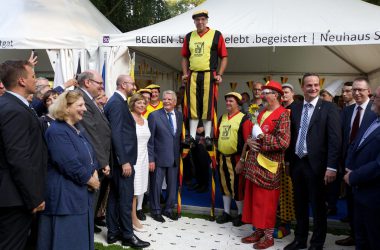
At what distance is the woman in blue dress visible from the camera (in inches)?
109

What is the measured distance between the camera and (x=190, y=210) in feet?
18.4

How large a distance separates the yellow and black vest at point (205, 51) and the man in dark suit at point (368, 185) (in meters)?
2.31

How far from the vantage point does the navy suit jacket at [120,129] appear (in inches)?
153

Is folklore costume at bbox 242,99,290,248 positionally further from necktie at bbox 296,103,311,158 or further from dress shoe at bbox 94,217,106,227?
dress shoe at bbox 94,217,106,227

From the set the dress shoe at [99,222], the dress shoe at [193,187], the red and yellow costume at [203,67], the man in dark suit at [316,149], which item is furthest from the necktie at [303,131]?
the dress shoe at [193,187]

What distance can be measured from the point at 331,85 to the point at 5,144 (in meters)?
7.95

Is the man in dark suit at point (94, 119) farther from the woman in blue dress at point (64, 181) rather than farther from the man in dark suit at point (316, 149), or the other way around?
the man in dark suit at point (316, 149)

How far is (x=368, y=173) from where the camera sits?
2.79 metres

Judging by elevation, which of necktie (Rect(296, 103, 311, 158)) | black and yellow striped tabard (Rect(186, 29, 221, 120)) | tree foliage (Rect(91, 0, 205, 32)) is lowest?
necktie (Rect(296, 103, 311, 158))

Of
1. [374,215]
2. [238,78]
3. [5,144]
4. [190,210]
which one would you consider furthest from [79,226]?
[238,78]

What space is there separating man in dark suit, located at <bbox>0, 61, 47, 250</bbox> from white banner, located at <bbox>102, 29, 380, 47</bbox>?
295 cm

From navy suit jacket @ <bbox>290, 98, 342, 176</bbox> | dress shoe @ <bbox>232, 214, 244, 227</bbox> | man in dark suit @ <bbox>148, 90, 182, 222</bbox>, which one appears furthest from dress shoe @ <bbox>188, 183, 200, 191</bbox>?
navy suit jacket @ <bbox>290, 98, 342, 176</bbox>

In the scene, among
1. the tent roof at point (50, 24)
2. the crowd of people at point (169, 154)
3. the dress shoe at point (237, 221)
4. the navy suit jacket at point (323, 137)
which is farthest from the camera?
the tent roof at point (50, 24)

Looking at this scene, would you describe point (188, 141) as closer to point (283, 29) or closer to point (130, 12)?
point (283, 29)
